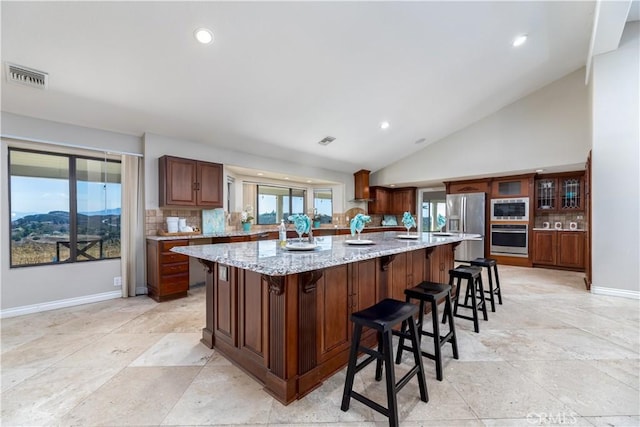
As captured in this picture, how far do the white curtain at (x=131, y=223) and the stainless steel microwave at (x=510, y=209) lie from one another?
23.5 feet

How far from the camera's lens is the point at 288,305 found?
169 centimetres

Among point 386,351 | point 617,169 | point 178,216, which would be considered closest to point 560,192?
point 617,169

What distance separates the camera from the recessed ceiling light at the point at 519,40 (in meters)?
3.61

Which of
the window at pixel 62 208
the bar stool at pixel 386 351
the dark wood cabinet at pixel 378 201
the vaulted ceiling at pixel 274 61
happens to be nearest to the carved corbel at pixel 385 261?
the bar stool at pixel 386 351

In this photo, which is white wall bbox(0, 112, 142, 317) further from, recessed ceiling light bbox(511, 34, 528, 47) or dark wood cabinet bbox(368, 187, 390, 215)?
dark wood cabinet bbox(368, 187, 390, 215)

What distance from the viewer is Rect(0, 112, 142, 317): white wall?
Result: 312 centimetres

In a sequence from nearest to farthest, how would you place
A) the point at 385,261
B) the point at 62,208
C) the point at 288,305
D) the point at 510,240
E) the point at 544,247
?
the point at 288,305 → the point at 385,261 → the point at 62,208 → the point at 544,247 → the point at 510,240

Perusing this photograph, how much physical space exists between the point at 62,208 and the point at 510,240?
27.0ft

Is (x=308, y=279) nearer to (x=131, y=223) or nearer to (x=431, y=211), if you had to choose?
(x=131, y=223)

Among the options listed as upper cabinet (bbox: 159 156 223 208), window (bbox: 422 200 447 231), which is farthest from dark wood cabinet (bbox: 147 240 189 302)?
window (bbox: 422 200 447 231)

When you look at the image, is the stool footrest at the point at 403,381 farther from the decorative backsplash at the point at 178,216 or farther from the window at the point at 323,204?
the window at the point at 323,204

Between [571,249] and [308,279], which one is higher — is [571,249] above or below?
below

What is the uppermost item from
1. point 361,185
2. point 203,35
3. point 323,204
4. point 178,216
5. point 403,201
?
point 203,35

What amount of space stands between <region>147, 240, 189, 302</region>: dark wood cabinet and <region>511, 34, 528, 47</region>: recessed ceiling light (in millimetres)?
5359
